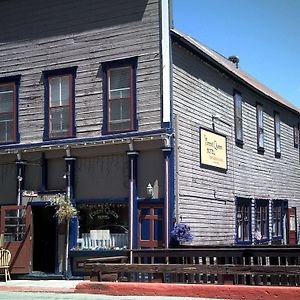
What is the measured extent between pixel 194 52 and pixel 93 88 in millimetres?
3315

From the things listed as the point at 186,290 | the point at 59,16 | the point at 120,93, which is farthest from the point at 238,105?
the point at 186,290

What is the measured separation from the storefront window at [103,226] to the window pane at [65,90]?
3261 mm

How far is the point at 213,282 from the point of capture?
1351cm

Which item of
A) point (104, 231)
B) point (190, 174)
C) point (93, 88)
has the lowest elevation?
point (104, 231)

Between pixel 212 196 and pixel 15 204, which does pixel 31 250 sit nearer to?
pixel 15 204

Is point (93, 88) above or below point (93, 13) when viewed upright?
below

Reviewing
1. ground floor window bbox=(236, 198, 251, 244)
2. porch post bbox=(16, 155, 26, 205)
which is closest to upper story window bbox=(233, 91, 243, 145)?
ground floor window bbox=(236, 198, 251, 244)

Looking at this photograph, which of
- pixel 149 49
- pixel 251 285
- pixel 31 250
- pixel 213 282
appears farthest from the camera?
pixel 31 250

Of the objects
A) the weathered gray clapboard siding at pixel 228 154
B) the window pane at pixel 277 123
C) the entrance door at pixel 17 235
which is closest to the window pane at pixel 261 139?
the weathered gray clapboard siding at pixel 228 154

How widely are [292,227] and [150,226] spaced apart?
12180 mm

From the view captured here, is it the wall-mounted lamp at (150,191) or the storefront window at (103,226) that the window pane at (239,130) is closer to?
the wall-mounted lamp at (150,191)

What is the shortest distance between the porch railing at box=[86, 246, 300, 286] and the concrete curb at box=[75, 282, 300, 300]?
0.56 meters

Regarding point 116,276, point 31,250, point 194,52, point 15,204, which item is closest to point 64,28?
point 194,52

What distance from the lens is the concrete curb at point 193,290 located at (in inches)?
452
